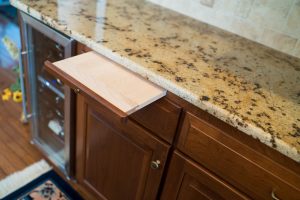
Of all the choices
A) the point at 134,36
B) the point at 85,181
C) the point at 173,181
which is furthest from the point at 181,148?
the point at 85,181

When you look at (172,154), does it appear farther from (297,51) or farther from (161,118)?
(297,51)

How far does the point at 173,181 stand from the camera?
0.94m

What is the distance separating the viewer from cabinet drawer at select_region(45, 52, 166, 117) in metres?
0.74

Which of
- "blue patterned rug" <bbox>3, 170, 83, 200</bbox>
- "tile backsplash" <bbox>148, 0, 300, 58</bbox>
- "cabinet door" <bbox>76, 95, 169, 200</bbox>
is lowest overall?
"blue patterned rug" <bbox>3, 170, 83, 200</bbox>

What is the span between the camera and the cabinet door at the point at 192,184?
31.9 inches

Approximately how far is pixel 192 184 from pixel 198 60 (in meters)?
0.42

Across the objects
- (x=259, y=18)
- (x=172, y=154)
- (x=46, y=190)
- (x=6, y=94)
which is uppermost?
(x=259, y=18)

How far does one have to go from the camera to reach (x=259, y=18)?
1.17 m

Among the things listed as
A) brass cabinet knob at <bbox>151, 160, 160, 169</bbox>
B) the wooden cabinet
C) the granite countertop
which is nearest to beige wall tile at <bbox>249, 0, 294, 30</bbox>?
the granite countertop

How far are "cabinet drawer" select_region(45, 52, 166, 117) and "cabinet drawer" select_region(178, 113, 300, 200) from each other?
157mm

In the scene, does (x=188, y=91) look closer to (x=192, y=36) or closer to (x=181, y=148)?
(x=181, y=148)

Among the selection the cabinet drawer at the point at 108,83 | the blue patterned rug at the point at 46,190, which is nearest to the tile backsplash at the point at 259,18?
the cabinet drawer at the point at 108,83

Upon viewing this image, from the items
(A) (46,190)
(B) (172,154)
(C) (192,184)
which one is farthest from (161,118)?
(A) (46,190)

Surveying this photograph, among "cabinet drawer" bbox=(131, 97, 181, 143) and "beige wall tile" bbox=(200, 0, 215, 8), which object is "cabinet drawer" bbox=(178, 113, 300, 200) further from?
"beige wall tile" bbox=(200, 0, 215, 8)
